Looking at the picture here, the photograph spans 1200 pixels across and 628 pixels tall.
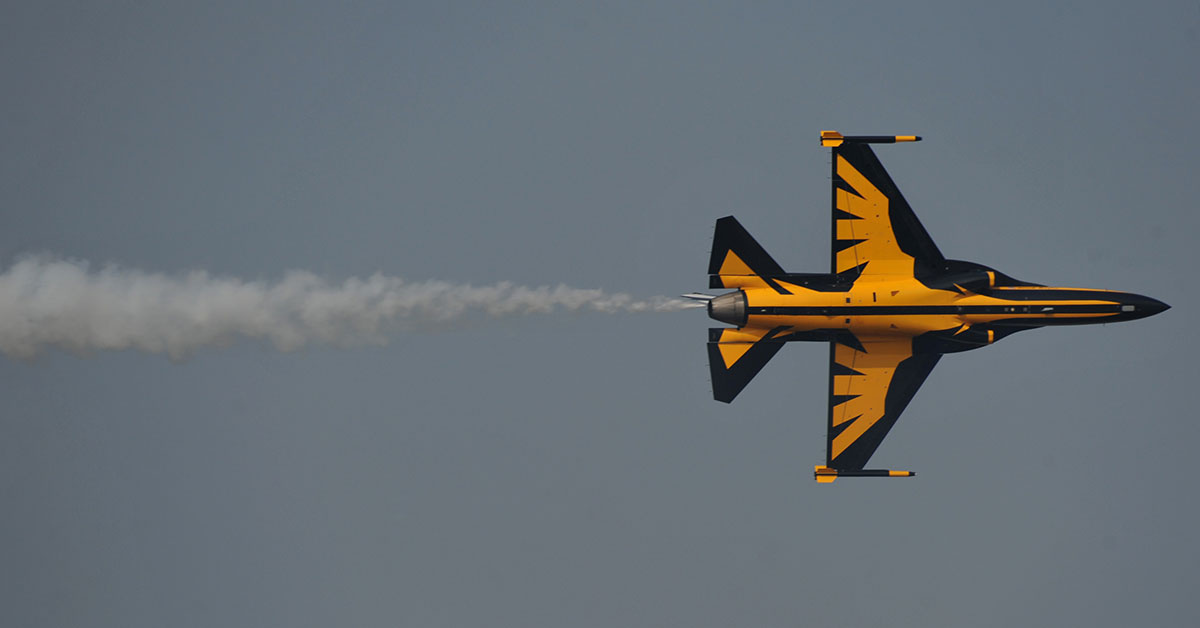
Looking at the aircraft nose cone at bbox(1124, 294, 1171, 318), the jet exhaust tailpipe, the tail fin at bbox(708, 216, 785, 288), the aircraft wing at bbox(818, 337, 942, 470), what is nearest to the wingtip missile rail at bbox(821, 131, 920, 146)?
the tail fin at bbox(708, 216, 785, 288)

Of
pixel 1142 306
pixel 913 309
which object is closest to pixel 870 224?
pixel 913 309

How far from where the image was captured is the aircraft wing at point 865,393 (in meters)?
53.0

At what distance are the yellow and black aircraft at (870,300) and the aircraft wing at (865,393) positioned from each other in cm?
4

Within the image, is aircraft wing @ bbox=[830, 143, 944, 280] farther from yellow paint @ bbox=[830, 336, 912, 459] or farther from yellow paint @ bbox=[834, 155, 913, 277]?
yellow paint @ bbox=[830, 336, 912, 459]

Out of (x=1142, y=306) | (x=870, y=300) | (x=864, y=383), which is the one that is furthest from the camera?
(x=864, y=383)

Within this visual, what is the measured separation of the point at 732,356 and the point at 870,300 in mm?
3775

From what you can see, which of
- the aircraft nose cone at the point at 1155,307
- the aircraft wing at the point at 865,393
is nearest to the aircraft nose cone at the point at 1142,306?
the aircraft nose cone at the point at 1155,307

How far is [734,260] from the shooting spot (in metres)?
51.4

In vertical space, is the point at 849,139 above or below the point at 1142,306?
above

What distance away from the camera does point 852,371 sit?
175 ft

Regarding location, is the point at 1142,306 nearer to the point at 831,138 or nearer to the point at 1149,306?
the point at 1149,306

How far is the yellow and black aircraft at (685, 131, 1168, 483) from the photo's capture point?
168 ft

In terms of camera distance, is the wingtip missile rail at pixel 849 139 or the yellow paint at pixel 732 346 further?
the wingtip missile rail at pixel 849 139

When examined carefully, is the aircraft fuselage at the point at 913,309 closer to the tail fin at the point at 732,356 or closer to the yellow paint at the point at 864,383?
the tail fin at the point at 732,356
